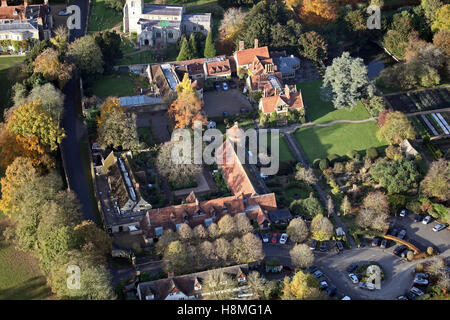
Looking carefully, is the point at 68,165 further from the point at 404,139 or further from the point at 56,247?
the point at 404,139

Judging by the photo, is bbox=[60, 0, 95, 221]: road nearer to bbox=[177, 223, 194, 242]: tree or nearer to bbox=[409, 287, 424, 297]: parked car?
bbox=[177, 223, 194, 242]: tree

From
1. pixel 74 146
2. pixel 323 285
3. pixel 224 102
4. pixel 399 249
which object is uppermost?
pixel 224 102

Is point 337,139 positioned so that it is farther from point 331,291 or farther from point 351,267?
point 331,291

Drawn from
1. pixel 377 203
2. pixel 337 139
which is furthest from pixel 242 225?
pixel 337 139

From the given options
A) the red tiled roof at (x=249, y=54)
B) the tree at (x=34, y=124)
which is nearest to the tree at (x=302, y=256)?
the tree at (x=34, y=124)

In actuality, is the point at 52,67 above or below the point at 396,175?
above
